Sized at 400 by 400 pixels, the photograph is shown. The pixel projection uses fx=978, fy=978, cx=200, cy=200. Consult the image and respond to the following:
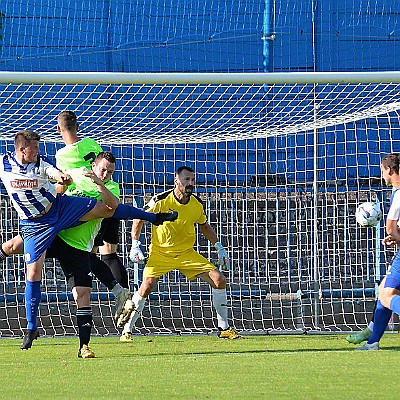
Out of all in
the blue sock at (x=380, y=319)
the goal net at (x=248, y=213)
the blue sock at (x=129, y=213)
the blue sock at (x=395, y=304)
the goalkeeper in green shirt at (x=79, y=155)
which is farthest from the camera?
the goal net at (x=248, y=213)

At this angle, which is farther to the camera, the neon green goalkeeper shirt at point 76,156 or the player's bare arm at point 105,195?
the neon green goalkeeper shirt at point 76,156

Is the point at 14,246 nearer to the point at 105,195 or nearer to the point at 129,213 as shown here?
the point at 129,213

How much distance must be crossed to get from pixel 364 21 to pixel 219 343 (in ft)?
29.8

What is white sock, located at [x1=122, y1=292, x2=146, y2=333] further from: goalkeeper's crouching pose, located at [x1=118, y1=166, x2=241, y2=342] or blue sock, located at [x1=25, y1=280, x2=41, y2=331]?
blue sock, located at [x1=25, y1=280, x2=41, y2=331]

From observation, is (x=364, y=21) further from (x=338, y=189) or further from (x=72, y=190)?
(x=72, y=190)

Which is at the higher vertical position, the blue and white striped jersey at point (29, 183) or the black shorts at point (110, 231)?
the blue and white striped jersey at point (29, 183)

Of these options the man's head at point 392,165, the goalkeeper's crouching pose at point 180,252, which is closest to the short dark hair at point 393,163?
the man's head at point 392,165

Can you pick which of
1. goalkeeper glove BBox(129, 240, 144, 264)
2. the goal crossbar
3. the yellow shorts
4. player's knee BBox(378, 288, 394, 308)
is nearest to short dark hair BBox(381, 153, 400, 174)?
player's knee BBox(378, 288, 394, 308)

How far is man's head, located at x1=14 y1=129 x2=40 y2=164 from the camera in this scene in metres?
7.93

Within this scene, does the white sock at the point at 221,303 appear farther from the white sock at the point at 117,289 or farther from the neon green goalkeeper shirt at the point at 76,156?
the neon green goalkeeper shirt at the point at 76,156

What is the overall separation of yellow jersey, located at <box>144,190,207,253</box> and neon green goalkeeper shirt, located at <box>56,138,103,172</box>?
3.60 feet

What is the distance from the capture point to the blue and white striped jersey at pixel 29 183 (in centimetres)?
803

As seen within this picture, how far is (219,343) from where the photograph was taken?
31.2 ft

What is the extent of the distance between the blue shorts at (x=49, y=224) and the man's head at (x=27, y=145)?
464mm
